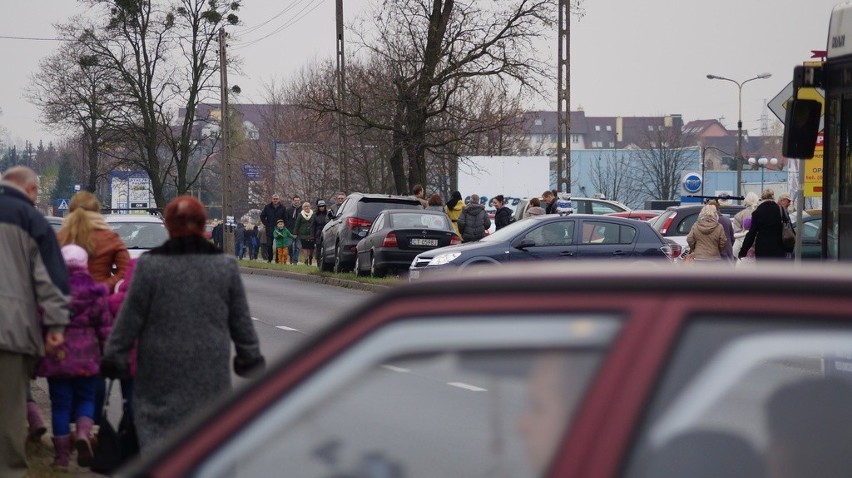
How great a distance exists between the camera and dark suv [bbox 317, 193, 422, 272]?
29.6 metres

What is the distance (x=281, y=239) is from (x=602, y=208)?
9360mm

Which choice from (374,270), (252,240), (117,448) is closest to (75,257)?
(117,448)

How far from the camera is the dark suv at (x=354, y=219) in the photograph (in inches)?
1166

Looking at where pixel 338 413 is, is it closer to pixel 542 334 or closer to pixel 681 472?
pixel 542 334

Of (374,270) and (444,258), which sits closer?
(444,258)

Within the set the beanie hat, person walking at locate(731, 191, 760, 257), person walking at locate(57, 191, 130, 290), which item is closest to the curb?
person walking at locate(731, 191, 760, 257)

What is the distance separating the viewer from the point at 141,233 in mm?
16406

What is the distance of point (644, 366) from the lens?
2.03 meters

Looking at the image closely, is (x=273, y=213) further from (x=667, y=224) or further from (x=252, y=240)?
(x=667, y=224)

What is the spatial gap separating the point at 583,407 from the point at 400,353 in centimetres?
31

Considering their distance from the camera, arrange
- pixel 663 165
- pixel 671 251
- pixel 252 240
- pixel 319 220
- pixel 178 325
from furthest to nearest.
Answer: pixel 663 165
pixel 252 240
pixel 319 220
pixel 671 251
pixel 178 325

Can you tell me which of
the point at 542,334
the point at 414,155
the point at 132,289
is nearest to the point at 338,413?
the point at 542,334

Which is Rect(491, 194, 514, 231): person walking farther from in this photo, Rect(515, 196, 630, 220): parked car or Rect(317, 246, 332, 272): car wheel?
Rect(515, 196, 630, 220): parked car

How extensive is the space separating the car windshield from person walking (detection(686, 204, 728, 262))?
23.1 feet
